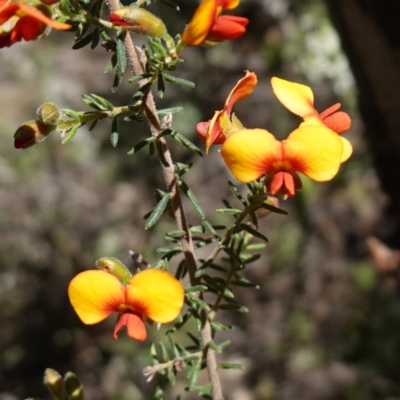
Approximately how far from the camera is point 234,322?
3.75 metres

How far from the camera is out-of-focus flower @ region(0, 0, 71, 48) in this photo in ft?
2.82

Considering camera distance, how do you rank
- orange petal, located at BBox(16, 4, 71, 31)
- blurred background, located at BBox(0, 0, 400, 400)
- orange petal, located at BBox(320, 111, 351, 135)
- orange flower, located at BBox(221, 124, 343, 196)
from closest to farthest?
orange petal, located at BBox(16, 4, 71, 31) → orange flower, located at BBox(221, 124, 343, 196) → orange petal, located at BBox(320, 111, 351, 135) → blurred background, located at BBox(0, 0, 400, 400)

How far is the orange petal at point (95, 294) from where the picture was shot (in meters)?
0.95

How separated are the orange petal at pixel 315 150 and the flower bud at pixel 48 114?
44cm

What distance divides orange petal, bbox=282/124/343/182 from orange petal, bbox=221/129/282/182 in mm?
22

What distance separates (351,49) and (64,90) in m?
3.18

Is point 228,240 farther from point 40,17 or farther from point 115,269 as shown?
point 40,17

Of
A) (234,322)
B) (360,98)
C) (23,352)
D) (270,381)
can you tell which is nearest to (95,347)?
(23,352)

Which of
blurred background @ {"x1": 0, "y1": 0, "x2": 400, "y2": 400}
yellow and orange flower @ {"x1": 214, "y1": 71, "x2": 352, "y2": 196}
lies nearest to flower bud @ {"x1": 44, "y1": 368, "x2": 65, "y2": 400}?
yellow and orange flower @ {"x1": 214, "y1": 71, "x2": 352, "y2": 196}

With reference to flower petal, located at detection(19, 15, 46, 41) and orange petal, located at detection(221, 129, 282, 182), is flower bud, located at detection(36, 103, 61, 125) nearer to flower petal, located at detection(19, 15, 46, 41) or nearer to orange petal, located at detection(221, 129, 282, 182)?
flower petal, located at detection(19, 15, 46, 41)

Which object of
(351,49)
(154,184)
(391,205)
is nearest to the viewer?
(351,49)

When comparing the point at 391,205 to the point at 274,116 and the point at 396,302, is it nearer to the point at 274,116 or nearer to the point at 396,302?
the point at 396,302

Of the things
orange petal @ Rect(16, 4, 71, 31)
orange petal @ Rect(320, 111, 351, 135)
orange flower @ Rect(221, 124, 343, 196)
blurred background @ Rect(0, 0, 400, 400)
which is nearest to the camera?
orange petal @ Rect(16, 4, 71, 31)

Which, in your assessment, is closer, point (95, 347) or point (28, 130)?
point (28, 130)
